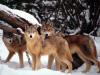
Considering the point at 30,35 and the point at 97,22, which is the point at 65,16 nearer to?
the point at 97,22

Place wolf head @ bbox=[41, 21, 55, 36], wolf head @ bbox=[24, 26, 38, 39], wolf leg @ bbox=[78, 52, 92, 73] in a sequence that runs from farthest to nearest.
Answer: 1. wolf head @ bbox=[41, 21, 55, 36]
2. wolf leg @ bbox=[78, 52, 92, 73]
3. wolf head @ bbox=[24, 26, 38, 39]

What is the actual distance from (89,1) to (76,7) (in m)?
0.57

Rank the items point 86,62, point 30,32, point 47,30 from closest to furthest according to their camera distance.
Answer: point 30,32
point 86,62
point 47,30

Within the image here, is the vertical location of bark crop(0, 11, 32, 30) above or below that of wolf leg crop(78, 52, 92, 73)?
above

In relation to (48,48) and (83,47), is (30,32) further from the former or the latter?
(83,47)

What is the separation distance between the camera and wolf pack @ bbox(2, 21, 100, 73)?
9.12 m

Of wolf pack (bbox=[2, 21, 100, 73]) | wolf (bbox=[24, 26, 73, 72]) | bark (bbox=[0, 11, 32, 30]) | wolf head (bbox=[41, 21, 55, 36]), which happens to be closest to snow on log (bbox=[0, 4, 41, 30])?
bark (bbox=[0, 11, 32, 30])

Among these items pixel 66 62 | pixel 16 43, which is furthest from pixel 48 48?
pixel 16 43

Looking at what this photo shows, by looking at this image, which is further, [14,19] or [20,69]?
[14,19]

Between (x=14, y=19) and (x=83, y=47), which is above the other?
(x=14, y=19)

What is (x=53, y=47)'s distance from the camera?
9.21 meters

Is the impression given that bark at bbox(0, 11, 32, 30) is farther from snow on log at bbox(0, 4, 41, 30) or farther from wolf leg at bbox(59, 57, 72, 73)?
wolf leg at bbox(59, 57, 72, 73)

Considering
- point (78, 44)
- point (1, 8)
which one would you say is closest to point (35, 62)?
point (78, 44)

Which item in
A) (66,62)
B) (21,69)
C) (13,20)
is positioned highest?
(13,20)
